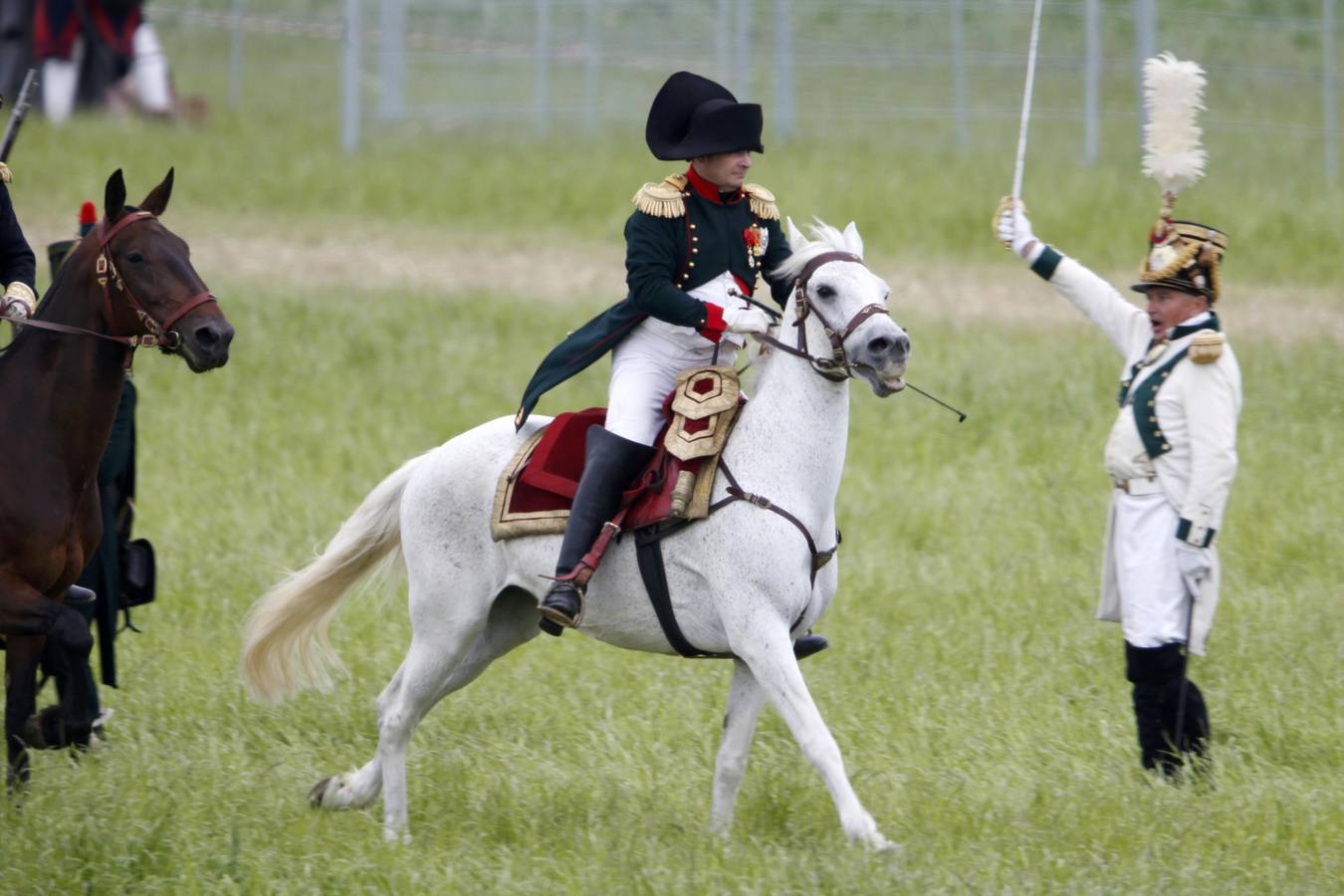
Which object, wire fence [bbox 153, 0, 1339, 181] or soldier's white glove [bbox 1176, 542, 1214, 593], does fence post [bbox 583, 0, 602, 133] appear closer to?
wire fence [bbox 153, 0, 1339, 181]

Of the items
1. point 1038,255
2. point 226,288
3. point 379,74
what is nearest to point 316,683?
point 1038,255

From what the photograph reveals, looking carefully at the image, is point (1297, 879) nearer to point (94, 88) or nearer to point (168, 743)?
point (168, 743)

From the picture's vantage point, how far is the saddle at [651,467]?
6.11 meters

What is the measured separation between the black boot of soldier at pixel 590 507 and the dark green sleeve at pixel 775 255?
753mm

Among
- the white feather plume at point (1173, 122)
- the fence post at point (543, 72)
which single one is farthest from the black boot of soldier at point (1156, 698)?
the fence post at point (543, 72)

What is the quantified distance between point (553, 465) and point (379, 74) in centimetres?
1800

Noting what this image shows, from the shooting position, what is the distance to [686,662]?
9148 millimetres

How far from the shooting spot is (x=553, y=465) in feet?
21.4

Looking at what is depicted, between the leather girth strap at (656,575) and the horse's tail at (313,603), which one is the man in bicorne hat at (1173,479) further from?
the horse's tail at (313,603)

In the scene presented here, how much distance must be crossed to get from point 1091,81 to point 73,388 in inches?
630

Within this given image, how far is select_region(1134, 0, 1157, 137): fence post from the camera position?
19.4 m

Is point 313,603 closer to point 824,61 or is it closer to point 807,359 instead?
point 807,359

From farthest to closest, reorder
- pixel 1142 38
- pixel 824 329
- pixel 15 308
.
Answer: pixel 1142 38, pixel 15 308, pixel 824 329

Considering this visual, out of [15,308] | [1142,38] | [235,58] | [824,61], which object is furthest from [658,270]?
[235,58]
